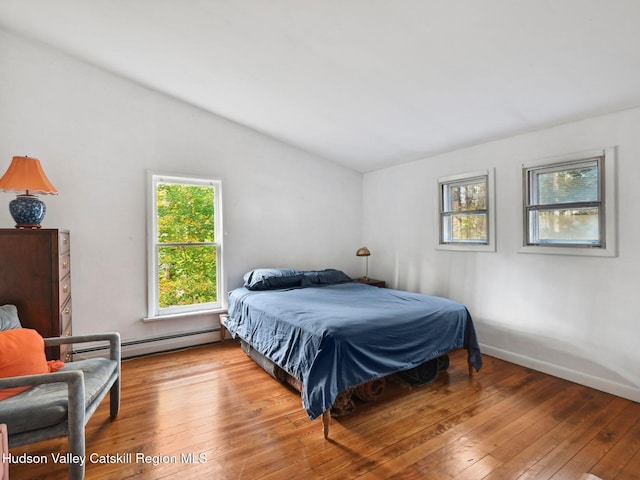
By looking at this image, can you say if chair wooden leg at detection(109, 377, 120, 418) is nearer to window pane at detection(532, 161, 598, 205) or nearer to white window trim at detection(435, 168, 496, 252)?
white window trim at detection(435, 168, 496, 252)

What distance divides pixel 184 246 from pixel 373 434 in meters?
2.79

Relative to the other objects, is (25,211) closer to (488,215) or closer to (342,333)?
(342,333)

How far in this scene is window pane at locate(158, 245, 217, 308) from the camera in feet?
12.0

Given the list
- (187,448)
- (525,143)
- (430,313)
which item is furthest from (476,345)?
(187,448)

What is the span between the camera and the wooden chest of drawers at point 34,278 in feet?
7.16

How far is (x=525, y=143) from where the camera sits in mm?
3102

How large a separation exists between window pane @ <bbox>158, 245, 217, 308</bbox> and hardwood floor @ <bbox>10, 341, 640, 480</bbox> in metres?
1.04

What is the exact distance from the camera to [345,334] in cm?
213

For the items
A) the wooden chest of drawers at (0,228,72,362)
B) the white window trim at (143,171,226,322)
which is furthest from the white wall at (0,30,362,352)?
the wooden chest of drawers at (0,228,72,362)

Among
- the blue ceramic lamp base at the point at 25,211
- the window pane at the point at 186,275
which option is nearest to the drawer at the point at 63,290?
the blue ceramic lamp base at the point at 25,211

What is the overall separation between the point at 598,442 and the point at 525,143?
7.99ft

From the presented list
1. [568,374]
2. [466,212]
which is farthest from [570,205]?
[568,374]

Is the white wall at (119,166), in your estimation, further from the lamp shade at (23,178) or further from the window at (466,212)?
the window at (466,212)

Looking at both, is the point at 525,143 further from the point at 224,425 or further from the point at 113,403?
the point at 113,403
